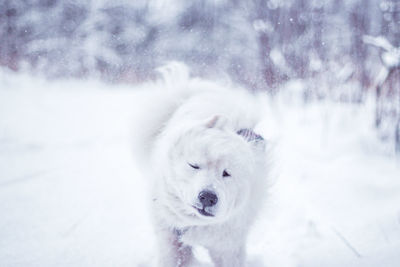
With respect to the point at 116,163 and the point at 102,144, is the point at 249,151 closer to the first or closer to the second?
the point at 116,163

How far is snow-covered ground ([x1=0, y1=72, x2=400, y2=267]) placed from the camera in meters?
2.18

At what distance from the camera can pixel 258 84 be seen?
4.04 metres

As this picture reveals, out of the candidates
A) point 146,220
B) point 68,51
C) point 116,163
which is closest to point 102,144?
point 116,163

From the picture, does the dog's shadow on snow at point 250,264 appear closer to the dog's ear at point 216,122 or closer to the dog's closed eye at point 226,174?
the dog's closed eye at point 226,174

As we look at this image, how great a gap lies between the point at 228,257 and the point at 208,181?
0.68 meters

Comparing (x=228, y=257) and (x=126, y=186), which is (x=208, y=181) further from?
(x=126, y=186)

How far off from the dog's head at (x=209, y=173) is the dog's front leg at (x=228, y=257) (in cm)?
28

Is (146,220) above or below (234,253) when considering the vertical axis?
below

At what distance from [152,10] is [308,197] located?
10.3ft

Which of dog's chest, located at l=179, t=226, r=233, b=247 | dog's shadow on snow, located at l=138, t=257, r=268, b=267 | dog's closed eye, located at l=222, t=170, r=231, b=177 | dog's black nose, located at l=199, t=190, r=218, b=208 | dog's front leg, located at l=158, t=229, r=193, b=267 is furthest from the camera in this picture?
dog's shadow on snow, located at l=138, t=257, r=268, b=267

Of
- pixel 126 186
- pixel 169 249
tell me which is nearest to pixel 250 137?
pixel 169 249

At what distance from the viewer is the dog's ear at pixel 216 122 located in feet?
5.81

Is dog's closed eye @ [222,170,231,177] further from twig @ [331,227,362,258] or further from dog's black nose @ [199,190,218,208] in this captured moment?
twig @ [331,227,362,258]

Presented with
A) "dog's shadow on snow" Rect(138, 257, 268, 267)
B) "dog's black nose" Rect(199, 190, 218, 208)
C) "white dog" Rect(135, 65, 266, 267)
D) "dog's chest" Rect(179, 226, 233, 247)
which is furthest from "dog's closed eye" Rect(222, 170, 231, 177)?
"dog's shadow on snow" Rect(138, 257, 268, 267)
